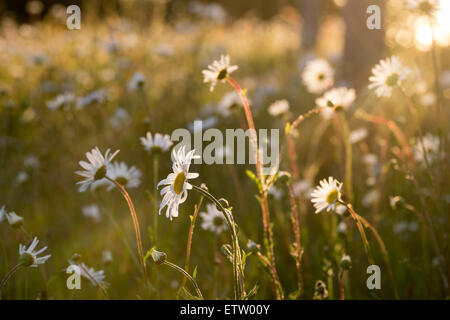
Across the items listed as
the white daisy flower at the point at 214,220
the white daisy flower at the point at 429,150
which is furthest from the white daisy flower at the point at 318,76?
the white daisy flower at the point at 214,220

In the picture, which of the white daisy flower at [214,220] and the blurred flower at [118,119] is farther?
the blurred flower at [118,119]

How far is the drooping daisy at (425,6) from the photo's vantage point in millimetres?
1382

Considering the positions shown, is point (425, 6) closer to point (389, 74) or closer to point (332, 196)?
point (389, 74)

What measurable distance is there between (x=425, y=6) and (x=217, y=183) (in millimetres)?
1354

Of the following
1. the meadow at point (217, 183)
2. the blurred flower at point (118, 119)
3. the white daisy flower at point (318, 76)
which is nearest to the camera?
the meadow at point (217, 183)

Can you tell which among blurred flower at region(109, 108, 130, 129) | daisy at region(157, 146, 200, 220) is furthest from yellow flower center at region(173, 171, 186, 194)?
blurred flower at region(109, 108, 130, 129)

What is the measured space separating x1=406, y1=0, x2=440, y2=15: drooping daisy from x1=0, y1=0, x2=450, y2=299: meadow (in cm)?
1

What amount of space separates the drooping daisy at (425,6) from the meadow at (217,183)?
12 millimetres

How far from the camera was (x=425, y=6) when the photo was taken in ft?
4.58

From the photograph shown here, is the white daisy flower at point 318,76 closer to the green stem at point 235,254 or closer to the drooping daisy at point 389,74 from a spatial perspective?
the drooping daisy at point 389,74

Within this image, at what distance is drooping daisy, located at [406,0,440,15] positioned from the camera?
138cm

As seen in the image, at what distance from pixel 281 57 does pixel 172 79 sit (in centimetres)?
280

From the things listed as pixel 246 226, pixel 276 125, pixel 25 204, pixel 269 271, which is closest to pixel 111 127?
pixel 25 204

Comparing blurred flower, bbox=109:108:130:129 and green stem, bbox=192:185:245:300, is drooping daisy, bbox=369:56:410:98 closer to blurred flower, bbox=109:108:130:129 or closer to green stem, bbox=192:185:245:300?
green stem, bbox=192:185:245:300
